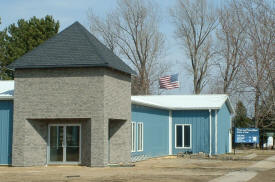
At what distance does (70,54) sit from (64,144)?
4651mm

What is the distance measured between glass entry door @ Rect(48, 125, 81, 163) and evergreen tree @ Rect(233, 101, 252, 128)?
29.4 m

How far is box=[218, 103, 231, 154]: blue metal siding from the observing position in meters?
38.7

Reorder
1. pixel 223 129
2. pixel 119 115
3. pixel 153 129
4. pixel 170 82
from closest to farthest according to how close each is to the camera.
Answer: pixel 119 115, pixel 153 129, pixel 223 129, pixel 170 82

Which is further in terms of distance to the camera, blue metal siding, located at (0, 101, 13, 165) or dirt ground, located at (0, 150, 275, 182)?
blue metal siding, located at (0, 101, 13, 165)

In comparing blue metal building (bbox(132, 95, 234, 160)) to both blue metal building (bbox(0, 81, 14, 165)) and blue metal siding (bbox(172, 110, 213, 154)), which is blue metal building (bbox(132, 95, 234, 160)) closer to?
blue metal siding (bbox(172, 110, 213, 154))

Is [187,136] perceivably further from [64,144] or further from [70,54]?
[70,54]

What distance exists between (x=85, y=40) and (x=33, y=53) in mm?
2769

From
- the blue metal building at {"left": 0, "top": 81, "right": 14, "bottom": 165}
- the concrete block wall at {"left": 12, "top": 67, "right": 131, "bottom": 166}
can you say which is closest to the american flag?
the concrete block wall at {"left": 12, "top": 67, "right": 131, "bottom": 166}

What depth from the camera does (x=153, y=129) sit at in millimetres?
34906

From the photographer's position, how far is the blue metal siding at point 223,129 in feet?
127

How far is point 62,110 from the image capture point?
86.1 ft

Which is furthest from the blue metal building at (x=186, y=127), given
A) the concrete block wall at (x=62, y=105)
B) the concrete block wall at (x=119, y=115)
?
the concrete block wall at (x=62, y=105)

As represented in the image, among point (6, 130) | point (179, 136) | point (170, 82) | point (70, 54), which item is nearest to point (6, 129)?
point (6, 130)

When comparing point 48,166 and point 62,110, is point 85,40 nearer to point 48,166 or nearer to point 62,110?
point 62,110
